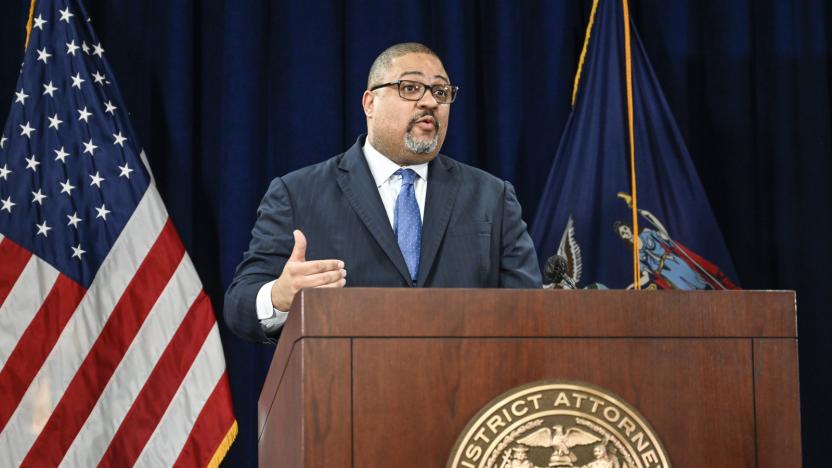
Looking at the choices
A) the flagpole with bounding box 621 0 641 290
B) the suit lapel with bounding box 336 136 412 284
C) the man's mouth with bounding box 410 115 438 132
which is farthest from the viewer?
the flagpole with bounding box 621 0 641 290

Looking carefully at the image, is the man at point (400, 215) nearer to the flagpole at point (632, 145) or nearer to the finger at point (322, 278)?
the finger at point (322, 278)

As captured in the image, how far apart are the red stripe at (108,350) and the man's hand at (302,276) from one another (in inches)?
83.9

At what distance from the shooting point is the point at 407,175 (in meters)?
3.04

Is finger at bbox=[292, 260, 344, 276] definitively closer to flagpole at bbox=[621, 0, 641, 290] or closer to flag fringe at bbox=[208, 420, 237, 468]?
flag fringe at bbox=[208, 420, 237, 468]

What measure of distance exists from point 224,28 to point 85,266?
47.1 inches

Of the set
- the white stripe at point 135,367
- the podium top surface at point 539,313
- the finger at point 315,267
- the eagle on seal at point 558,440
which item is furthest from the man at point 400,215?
the white stripe at point 135,367

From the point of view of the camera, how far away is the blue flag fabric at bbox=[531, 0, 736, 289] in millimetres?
4582

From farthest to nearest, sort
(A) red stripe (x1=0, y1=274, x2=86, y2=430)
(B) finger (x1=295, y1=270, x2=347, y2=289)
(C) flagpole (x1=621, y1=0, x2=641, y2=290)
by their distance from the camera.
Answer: (C) flagpole (x1=621, y1=0, x2=641, y2=290), (A) red stripe (x1=0, y1=274, x2=86, y2=430), (B) finger (x1=295, y1=270, x2=347, y2=289)

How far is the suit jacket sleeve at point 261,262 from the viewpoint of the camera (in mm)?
2592

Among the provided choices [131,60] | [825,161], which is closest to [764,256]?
[825,161]

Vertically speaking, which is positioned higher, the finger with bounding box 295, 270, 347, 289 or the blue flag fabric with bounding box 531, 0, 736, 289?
the blue flag fabric with bounding box 531, 0, 736, 289

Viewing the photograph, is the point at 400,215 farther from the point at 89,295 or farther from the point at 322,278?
the point at 89,295

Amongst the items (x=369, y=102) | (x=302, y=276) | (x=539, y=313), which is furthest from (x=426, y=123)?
(x=539, y=313)

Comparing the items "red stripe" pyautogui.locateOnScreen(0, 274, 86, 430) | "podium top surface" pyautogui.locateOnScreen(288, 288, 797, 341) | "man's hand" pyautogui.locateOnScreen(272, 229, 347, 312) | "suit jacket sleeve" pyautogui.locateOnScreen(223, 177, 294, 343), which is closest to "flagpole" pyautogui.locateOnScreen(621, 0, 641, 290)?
"suit jacket sleeve" pyautogui.locateOnScreen(223, 177, 294, 343)
